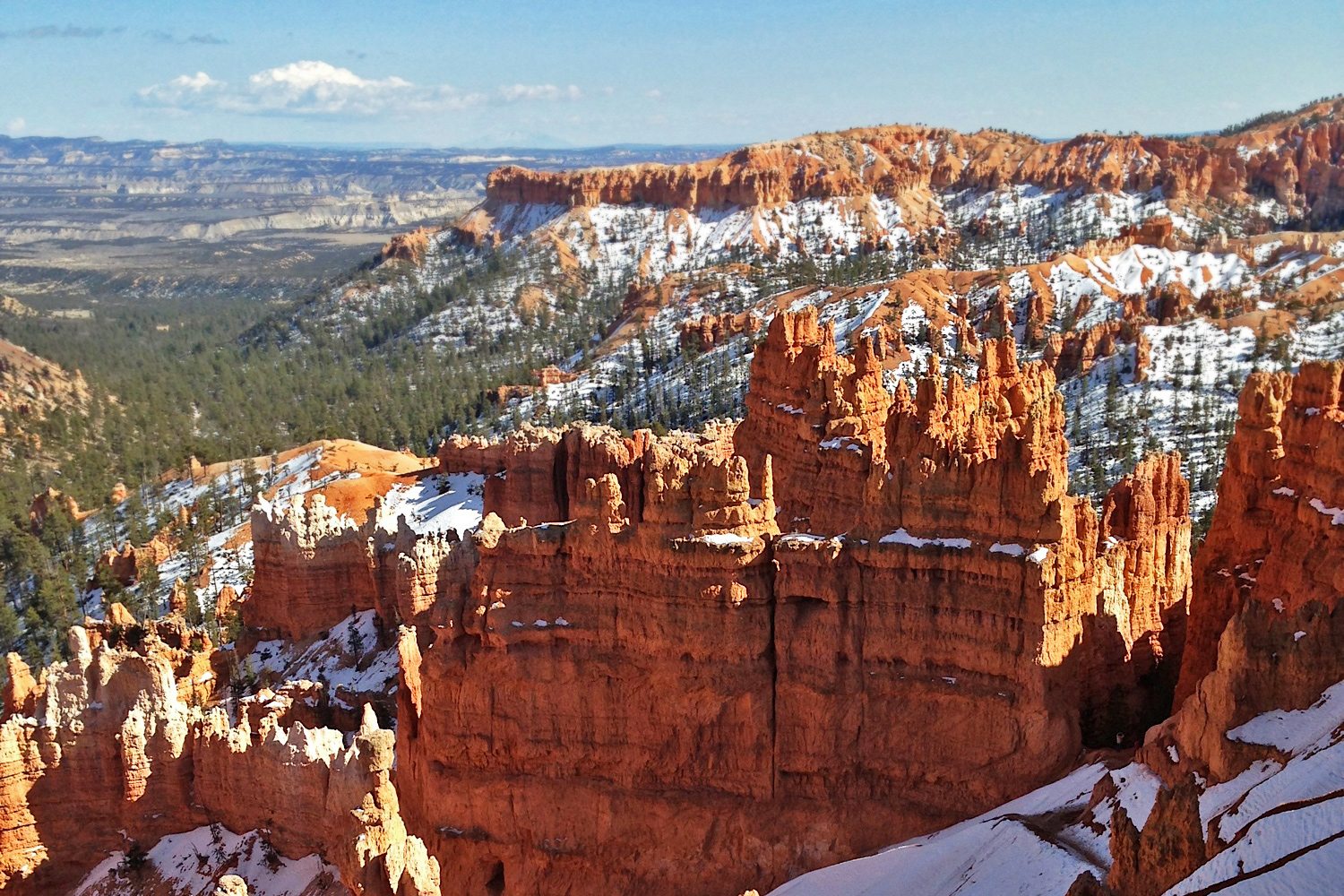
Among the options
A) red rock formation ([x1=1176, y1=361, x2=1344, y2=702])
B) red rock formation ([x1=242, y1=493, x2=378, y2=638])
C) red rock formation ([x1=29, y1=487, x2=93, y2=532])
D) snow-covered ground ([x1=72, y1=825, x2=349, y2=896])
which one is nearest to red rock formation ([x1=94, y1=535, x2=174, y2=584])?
red rock formation ([x1=29, y1=487, x2=93, y2=532])

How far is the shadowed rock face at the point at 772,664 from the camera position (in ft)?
91.2

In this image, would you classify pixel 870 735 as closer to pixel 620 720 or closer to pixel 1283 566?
Result: pixel 620 720

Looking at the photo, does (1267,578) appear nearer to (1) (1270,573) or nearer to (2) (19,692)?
(1) (1270,573)

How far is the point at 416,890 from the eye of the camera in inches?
986

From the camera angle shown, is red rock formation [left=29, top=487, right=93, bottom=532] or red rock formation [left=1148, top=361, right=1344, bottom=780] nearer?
red rock formation [left=1148, top=361, right=1344, bottom=780]

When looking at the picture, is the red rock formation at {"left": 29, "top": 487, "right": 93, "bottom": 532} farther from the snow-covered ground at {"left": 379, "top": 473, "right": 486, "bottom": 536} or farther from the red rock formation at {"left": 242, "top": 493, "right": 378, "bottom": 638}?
the red rock formation at {"left": 242, "top": 493, "right": 378, "bottom": 638}

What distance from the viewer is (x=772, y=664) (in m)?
29.8

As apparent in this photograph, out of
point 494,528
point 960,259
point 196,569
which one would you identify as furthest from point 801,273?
point 494,528

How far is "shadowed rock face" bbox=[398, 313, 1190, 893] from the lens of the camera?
2780 centimetres

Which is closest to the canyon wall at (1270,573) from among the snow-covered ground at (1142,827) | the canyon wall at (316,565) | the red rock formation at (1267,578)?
the red rock formation at (1267,578)

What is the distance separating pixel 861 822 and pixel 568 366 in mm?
Answer: 127974

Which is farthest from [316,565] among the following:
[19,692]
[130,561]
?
[130,561]

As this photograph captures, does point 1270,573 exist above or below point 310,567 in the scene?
above

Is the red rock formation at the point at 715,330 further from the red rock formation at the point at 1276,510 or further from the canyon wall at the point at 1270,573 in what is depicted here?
the canyon wall at the point at 1270,573
